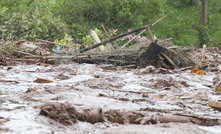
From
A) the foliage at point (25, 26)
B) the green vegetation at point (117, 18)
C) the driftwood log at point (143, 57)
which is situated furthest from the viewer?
the green vegetation at point (117, 18)

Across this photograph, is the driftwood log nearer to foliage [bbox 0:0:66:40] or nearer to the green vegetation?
foliage [bbox 0:0:66:40]

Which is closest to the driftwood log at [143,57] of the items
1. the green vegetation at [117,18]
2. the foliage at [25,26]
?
the foliage at [25,26]

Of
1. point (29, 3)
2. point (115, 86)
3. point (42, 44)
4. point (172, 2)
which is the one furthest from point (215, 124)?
point (172, 2)

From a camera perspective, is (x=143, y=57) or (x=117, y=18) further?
(x=117, y=18)

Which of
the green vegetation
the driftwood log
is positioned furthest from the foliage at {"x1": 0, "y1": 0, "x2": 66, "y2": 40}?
the driftwood log

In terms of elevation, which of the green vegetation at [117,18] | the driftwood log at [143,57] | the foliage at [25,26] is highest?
the green vegetation at [117,18]

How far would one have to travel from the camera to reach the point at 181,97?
2.36 metres

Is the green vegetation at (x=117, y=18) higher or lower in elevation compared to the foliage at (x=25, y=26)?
higher

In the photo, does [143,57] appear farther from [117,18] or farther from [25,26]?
[117,18]

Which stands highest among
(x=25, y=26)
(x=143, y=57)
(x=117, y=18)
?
(x=117, y=18)

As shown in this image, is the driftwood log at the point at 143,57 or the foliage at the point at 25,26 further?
the foliage at the point at 25,26

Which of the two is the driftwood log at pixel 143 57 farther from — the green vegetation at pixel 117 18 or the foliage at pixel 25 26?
the green vegetation at pixel 117 18

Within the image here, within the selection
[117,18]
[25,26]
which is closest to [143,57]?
[25,26]

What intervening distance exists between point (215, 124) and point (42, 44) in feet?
26.3
